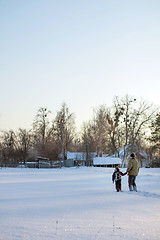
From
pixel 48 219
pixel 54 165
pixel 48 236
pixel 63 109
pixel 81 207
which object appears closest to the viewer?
pixel 48 236

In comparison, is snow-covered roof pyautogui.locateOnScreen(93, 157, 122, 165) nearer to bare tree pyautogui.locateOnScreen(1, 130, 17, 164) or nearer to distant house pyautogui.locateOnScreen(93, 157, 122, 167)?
distant house pyautogui.locateOnScreen(93, 157, 122, 167)

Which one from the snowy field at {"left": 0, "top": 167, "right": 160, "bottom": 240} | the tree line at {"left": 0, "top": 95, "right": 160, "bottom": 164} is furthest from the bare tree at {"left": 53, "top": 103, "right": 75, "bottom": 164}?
the snowy field at {"left": 0, "top": 167, "right": 160, "bottom": 240}

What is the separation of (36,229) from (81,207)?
9.06 feet

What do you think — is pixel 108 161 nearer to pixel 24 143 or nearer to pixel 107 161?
pixel 107 161

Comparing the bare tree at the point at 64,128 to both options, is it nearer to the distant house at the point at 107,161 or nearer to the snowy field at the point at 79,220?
the distant house at the point at 107,161

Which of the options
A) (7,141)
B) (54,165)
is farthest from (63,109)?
(7,141)

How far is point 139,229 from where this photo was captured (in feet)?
17.2

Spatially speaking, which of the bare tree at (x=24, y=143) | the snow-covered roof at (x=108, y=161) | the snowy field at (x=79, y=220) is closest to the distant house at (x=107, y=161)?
the snow-covered roof at (x=108, y=161)

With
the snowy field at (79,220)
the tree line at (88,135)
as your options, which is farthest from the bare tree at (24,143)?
the snowy field at (79,220)

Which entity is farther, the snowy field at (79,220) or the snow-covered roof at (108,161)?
the snow-covered roof at (108,161)

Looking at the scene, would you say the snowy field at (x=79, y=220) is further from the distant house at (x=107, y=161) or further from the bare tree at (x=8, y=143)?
the bare tree at (x=8, y=143)

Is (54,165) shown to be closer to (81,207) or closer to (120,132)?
(120,132)

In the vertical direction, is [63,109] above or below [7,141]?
above

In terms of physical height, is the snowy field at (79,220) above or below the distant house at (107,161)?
below
